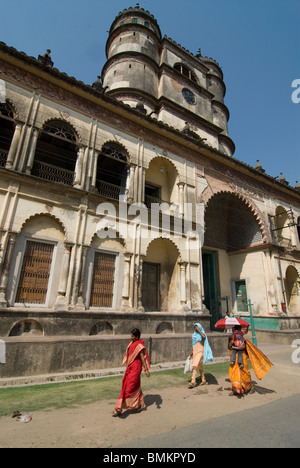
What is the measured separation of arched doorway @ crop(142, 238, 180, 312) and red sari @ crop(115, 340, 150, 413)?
6986 mm

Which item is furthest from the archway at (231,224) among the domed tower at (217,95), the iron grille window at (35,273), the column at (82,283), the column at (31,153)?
the iron grille window at (35,273)

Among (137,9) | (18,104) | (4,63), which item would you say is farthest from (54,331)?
(137,9)

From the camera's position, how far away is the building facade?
860 centimetres

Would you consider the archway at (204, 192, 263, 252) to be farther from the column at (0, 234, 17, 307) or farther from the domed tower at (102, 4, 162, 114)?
the column at (0, 234, 17, 307)

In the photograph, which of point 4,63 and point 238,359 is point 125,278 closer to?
point 238,359

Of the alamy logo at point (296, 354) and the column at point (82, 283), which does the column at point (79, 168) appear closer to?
the column at point (82, 283)

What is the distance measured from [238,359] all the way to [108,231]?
6.52 metres

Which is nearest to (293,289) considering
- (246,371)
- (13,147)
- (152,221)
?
(152,221)

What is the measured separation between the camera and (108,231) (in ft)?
33.2

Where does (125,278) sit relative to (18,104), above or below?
below

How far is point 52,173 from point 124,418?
862 cm

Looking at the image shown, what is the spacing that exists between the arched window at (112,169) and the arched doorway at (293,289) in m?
13.1

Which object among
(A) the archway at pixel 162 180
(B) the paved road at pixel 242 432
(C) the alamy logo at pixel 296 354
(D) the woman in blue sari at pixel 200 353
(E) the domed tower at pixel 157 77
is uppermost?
(E) the domed tower at pixel 157 77

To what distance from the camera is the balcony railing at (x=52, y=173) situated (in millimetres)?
9586
